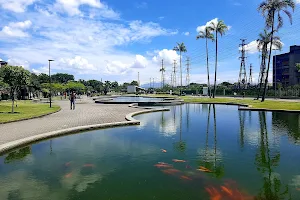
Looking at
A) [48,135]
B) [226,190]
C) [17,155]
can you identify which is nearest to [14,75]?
[48,135]

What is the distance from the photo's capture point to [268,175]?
718 cm

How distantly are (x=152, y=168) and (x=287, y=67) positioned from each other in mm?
78745

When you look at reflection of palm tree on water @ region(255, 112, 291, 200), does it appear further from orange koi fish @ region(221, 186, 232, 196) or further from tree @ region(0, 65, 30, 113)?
tree @ region(0, 65, 30, 113)

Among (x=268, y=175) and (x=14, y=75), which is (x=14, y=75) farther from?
(x=268, y=175)

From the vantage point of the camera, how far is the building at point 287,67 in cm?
6984

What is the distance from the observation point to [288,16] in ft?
103

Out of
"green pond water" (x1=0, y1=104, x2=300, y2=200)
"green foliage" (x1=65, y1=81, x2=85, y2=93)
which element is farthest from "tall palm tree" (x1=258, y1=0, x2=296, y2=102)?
"green foliage" (x1=65, y1=81, x2=85, y2=93)

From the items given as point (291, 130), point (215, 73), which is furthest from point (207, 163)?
point (215, 73)

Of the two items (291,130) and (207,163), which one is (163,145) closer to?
(207,163)

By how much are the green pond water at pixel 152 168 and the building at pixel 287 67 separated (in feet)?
222

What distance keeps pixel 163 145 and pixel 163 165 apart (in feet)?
8.49

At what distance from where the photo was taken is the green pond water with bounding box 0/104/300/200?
6.02 meters

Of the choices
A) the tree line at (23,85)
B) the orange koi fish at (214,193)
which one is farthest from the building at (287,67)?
the orange koi fish at (214,193)

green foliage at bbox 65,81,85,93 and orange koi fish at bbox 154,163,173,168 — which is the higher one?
green foliage at bbox 65,81,85,93
